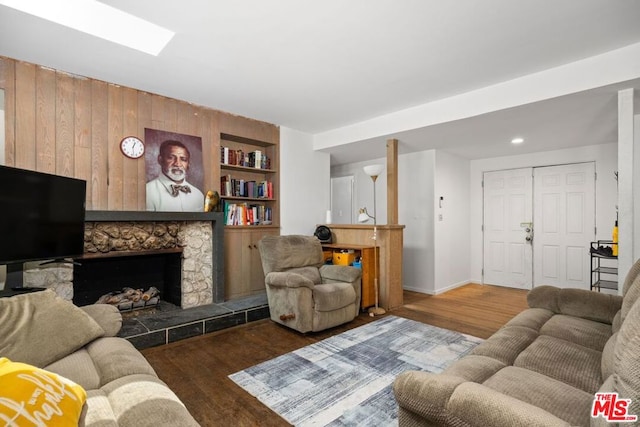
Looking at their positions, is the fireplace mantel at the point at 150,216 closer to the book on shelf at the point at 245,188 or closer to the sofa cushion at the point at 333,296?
the book on shelf at the point at 245,188

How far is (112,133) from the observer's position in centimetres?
316

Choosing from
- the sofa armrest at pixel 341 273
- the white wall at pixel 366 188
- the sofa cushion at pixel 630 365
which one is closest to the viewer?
the sofa cushion at pixel 630 365

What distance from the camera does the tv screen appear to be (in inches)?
80.7

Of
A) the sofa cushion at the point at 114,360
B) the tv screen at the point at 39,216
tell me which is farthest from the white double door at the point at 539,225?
the tv screen at the point at 39,216

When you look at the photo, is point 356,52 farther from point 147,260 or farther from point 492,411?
point 147,260

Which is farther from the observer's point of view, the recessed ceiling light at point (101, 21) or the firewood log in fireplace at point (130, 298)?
the firewood log in fireplace at point (130, 298)

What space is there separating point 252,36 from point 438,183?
12.0 feet

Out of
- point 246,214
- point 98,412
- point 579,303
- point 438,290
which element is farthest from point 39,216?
point 438,290

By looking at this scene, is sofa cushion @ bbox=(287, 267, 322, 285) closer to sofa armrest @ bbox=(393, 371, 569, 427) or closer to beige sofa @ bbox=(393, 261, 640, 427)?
beige sofa @ bbox=(393, 261, 640, 427)

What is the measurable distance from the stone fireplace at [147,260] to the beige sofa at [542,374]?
9.40 feet

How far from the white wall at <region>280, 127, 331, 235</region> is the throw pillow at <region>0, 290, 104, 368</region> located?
9.94 feet

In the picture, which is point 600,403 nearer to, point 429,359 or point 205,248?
point 429,359

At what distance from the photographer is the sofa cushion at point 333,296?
3059 mm

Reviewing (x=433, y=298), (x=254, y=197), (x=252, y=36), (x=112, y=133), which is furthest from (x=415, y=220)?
(x=112, y=133)
